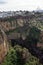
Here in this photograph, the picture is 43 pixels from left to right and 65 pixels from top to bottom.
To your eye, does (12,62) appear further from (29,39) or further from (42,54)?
(29,39)

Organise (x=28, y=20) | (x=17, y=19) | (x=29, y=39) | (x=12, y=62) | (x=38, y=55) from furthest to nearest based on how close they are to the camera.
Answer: (x=28, y=20) < (x=17, y=19) < (x=29, y=39) < (x=38, y=55) < (x=12, y=62)

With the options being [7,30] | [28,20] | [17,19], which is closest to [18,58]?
[7,30]

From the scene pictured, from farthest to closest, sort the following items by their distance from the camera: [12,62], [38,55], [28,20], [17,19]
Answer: [28,20], [17,19], [38,55], [12,62]

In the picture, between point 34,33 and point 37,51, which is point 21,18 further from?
point 37,51

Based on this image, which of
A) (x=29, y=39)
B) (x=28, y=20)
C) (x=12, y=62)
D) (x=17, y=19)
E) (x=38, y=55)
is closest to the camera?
(x=12, y=62)

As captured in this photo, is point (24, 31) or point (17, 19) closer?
point (24, 31)

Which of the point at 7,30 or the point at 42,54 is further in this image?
the point at 7,30

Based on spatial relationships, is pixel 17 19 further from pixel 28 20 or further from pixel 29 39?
pixel 29 39

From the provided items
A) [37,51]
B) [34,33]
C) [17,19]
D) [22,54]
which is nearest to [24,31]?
[34,33]
